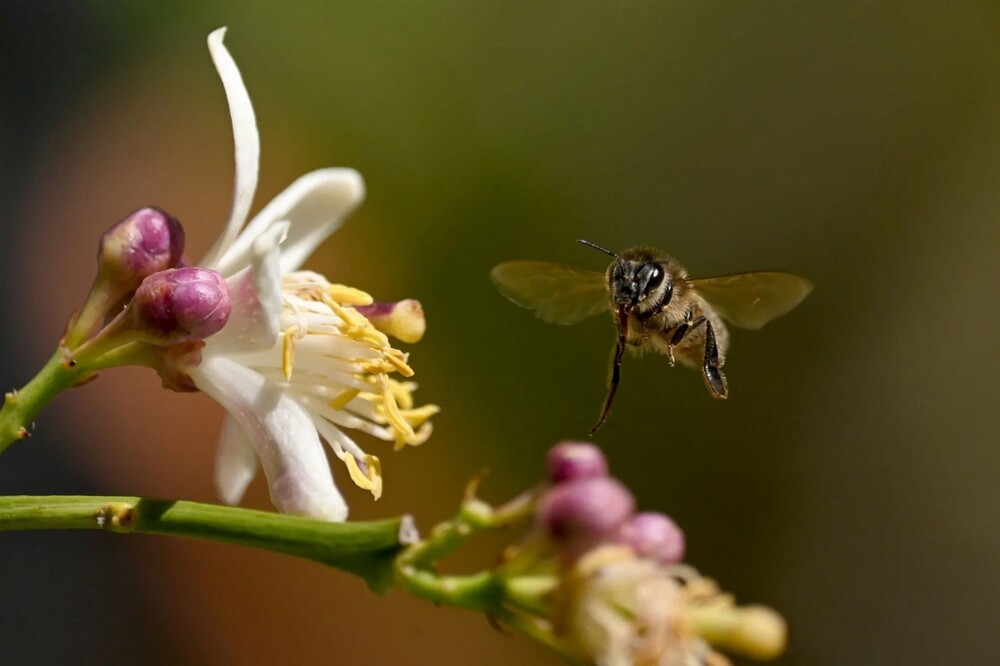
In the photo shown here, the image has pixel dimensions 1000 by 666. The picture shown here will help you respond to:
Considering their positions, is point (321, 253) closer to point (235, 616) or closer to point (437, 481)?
point (437, 481)

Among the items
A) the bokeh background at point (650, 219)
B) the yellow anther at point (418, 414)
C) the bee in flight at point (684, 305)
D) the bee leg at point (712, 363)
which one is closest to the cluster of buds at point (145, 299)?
the yellow anther at point (418, 414)

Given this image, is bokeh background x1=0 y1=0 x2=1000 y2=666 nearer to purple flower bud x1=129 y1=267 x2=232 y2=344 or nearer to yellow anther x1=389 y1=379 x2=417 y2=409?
yellow anther x1=389 y1=379 x2=417 y2=409

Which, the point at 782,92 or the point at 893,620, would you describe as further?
the point at 782,92

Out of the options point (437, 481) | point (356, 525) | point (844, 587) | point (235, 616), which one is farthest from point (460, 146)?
point (356, 525)

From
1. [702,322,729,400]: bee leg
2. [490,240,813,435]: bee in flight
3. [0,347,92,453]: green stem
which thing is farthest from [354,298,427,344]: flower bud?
[702,322,729,400]: bee leg

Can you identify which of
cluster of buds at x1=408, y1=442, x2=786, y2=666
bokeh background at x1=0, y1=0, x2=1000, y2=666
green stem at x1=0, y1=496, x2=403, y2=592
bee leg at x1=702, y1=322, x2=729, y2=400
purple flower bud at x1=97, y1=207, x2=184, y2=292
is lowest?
green stem at x1=0, y1=496, x2=403, y2=592
